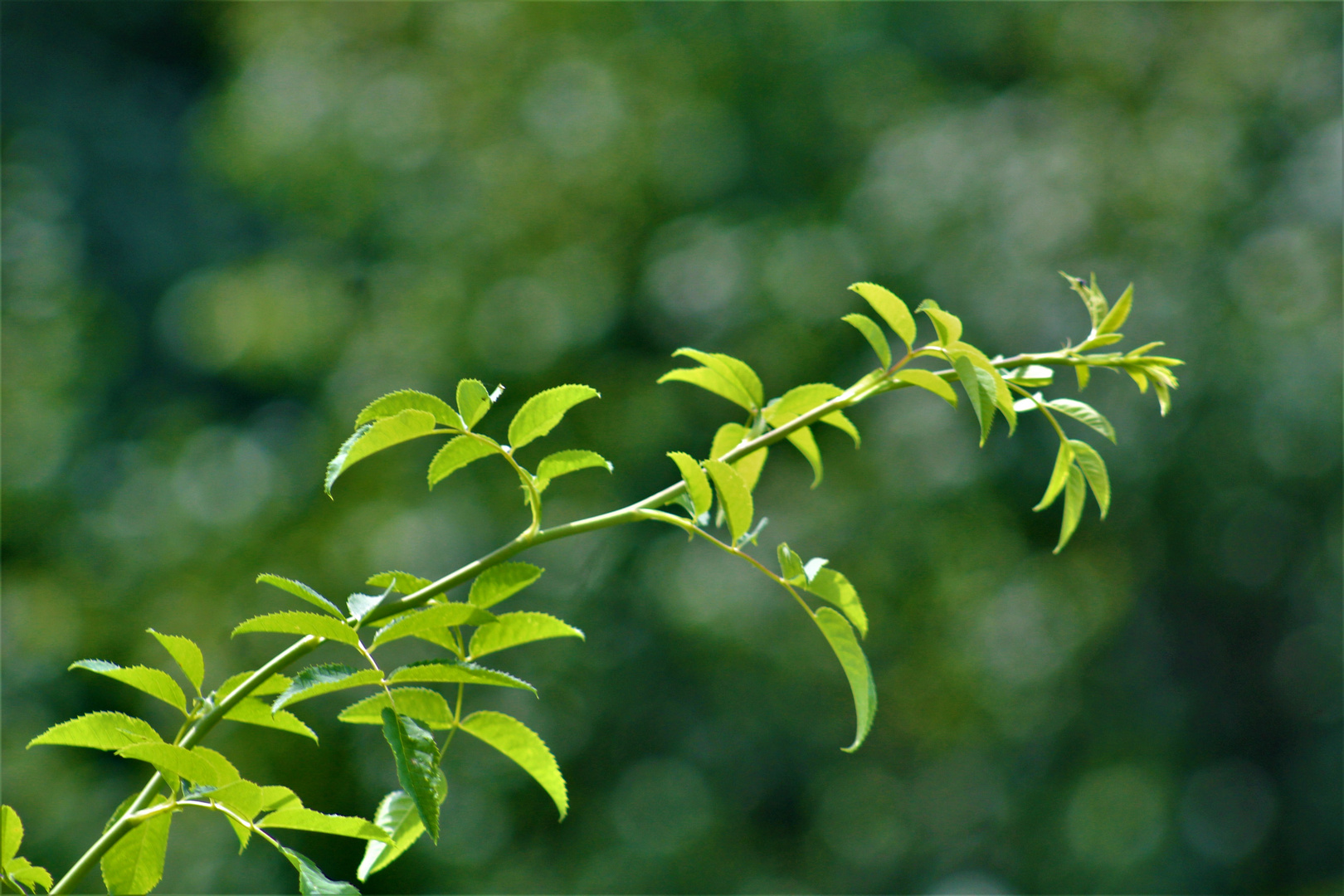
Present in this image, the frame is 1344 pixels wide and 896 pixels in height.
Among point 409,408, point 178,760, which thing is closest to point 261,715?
point 178,760

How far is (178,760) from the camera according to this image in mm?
393

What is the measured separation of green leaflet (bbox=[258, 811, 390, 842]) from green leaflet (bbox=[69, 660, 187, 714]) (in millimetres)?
59

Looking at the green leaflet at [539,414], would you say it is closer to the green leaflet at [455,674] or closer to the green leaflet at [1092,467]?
the green leaflet at [455,674]

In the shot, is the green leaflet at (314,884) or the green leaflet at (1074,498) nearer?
the green leaflet at (314,884)

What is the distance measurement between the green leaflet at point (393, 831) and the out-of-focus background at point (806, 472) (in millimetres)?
2667

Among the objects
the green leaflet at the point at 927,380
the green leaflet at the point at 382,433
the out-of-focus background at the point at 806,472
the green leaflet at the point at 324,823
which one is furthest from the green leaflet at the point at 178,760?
the out-of-focus background at the point at 806,472

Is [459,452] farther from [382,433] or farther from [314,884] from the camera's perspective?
[314,884]

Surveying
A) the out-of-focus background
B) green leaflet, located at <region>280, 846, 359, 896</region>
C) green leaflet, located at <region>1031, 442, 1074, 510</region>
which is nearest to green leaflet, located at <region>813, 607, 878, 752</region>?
green leaflet, located at <region>1031, 442, 1074, 510</region>

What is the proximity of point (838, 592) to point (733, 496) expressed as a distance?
7 centimetres

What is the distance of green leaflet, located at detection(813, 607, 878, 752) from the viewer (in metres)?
0.46

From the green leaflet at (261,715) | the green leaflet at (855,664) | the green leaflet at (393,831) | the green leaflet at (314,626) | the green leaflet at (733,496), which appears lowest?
the green leaflet at (393,831)

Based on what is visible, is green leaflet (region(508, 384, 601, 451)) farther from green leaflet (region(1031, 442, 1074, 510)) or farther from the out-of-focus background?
the out-of-focus background

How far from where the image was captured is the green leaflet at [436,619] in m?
0.40

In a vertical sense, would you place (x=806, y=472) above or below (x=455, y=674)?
below
